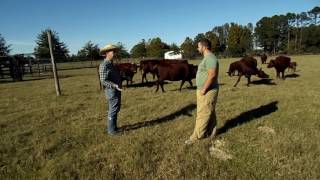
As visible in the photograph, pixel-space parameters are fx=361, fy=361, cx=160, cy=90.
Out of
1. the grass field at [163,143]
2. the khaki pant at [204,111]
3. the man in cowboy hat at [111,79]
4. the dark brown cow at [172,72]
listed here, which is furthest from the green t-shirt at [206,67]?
the dark brown cow at [172,72]

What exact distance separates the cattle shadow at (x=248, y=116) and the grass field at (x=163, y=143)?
26 millimetres

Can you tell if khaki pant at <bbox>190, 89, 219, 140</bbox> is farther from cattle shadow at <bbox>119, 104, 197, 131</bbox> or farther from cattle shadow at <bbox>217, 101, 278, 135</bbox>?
cattle shadow at <bbox>119, 104, 197, 131</bbox>

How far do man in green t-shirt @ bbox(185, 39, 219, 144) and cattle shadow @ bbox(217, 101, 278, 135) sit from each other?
2.72ft

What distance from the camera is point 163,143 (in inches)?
285

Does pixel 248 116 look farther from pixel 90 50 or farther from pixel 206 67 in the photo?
pixel 90 50

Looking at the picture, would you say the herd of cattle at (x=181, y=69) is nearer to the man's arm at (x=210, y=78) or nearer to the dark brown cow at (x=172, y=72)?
the dark brown cow at (x=172, y=72)

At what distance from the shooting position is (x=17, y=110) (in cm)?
1229

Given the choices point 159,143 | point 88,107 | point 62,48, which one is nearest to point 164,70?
point 88,107

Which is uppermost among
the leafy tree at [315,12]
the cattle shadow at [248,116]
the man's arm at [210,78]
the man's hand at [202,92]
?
the leafy tree at [315,12]

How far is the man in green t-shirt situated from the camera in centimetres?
666

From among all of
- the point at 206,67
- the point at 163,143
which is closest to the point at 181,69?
the point at 163,143

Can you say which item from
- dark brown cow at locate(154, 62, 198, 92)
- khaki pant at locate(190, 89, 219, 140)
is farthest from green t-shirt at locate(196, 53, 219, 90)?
dark brown cow at locate(154, 62, 198, 92)

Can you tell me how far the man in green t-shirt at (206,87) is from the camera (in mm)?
6656

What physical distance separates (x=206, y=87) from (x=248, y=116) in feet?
10.4
